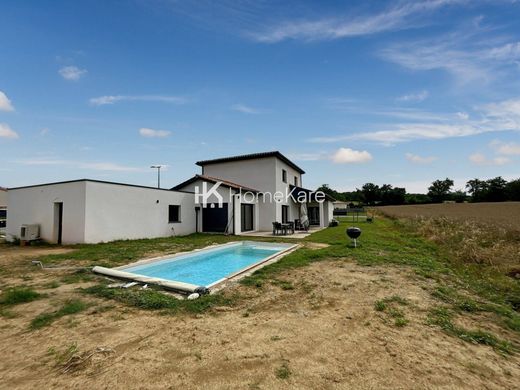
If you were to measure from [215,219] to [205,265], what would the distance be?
365 inches

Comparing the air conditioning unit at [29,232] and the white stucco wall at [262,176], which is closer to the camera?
the air conditioning unit at [29,232]

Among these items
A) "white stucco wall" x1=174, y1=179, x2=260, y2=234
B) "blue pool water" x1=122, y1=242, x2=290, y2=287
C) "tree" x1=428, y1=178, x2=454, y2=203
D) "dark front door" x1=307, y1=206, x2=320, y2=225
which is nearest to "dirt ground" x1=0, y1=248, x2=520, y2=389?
"blue pool water" x1=122, y1=242, x2=290, y2=287

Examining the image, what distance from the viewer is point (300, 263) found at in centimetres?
820

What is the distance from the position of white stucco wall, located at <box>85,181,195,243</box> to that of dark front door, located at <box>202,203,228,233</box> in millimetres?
1440

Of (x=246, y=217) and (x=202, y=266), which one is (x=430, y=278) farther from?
(x=246, y=217)

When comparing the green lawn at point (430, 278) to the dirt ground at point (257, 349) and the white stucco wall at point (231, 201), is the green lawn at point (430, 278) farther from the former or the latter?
the white stucco wall at point (231, 201)

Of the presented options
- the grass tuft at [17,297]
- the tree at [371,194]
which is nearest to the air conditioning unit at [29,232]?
the grass tuft at [17,297]

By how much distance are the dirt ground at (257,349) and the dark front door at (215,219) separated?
13.8 meters

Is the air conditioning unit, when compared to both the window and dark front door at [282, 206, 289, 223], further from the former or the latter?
dark front door at [282, 206, 289, 223]

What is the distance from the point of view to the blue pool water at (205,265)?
8.09 m

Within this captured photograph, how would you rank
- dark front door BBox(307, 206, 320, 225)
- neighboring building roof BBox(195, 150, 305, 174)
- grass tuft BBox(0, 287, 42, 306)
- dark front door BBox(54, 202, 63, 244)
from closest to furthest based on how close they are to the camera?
grass tuft BBox(0, 287, 42, 306), dark front door BBox(54, 202, 63, 244), neighboring building roof BBox(195, 150, 305, 174), dark front door BBox(307, 206, 320, 225)

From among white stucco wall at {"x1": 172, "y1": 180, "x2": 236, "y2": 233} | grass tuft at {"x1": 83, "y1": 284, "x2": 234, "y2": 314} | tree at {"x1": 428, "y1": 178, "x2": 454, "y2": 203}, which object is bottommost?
grass tuft at {"x1": 83, "y1": 284, "x2": 234, "y2": 314}

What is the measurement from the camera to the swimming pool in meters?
7.20

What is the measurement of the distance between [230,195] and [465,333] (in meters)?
15.9
